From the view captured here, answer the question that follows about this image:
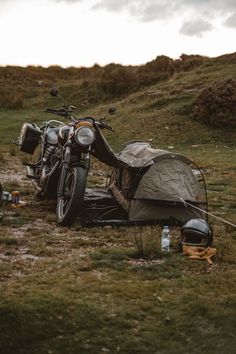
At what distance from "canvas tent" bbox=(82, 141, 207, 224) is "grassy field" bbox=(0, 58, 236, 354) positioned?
349mm

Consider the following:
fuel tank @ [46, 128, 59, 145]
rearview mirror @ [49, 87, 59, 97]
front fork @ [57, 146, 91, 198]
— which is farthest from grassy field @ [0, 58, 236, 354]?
rearview mirror @ [49, 87, 59, 97]

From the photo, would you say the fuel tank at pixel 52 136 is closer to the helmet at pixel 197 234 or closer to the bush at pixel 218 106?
the helmet at pixel 197 234

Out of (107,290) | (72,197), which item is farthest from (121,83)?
(107,290)

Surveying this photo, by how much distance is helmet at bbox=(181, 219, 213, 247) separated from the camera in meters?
8.53

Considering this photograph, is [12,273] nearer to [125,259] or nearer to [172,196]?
[125,259]

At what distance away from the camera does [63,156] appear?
10578 millimetres

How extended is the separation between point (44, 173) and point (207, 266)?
180 inches

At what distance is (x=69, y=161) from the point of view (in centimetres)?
Answer: 1023

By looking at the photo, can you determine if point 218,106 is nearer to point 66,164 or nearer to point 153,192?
point 153,192

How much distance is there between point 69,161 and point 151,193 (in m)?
1.48

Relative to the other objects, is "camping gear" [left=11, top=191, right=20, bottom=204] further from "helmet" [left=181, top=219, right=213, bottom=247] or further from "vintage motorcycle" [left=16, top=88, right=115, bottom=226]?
"helmet" [left=181, top=219, right=213, bottom=247]

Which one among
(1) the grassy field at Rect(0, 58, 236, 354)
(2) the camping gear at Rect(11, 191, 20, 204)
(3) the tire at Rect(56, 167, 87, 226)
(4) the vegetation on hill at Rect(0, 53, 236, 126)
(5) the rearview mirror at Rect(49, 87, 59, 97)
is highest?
(4) the vegetation on hill at Rect(0, 53, 236, 126)

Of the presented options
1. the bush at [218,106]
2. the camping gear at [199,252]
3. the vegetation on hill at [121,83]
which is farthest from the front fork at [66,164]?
the vegetation on hill at [121,83]

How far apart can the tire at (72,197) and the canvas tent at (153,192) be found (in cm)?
56
